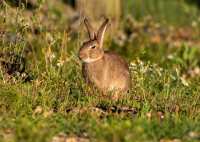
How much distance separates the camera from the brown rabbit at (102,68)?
341 inches

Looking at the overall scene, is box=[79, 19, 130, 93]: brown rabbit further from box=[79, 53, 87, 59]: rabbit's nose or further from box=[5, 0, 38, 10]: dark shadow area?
box=[5, 0, 38, 10]: dark shadow area

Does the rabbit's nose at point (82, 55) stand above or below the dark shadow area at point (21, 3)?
below

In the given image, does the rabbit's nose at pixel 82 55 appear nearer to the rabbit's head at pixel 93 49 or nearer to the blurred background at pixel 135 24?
the rabbit's head at pixel 93 49

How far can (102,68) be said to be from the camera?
28.8 feet

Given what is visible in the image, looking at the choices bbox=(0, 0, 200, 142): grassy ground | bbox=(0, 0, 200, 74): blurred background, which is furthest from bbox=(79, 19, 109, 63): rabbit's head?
bbox=(0, 0, 200, 74): blurred background

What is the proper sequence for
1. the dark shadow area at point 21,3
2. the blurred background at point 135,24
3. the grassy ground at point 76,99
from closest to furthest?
the grassy ground at point 76,99 < the dark shadow area at point 21,3 < the blurred background at point 135,24

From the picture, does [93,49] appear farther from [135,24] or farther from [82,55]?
[135,24]

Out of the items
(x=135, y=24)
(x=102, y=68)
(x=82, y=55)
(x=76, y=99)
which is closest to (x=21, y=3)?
(x=82, y=55)

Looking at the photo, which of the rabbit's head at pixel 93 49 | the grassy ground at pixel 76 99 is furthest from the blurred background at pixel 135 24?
the rabbit's head at pixel 93 49

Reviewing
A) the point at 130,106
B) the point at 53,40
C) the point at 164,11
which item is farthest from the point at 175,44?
the point at 130,106

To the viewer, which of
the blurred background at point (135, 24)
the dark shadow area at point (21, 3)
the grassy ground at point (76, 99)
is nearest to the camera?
the grassy ground at point (76, 99)

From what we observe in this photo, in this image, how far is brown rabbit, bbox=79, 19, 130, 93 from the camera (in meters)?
8.67

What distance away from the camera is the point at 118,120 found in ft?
22.5

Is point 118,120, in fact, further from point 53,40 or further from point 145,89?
point 53,40
